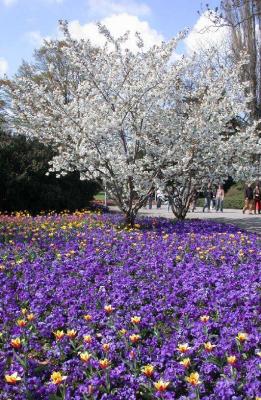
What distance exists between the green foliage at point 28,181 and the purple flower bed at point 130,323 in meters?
7.16

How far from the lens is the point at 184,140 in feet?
32.5

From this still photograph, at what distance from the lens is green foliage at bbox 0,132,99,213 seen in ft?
44.5

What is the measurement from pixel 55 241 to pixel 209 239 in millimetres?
2442

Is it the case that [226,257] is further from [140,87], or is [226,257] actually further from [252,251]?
[140,87]

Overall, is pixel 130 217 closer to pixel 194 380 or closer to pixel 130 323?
pixel 130 323

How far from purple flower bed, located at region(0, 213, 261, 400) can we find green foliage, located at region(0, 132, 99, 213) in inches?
282

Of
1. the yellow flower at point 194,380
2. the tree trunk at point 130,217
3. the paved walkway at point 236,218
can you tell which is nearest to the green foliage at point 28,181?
the paved walkway at point 236,218

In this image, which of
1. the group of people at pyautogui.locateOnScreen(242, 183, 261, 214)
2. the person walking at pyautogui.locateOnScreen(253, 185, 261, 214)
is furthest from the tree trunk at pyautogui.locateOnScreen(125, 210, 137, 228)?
the person walking at pyautogui.locateOnScreen(253, 185, 261, 214)

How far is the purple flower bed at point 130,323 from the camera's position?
2.71 m

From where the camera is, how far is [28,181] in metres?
13.6

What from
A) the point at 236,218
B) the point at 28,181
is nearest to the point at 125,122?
the point at 28,181

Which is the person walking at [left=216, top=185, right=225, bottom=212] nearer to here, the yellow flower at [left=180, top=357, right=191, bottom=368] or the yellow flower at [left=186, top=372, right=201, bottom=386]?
the yellow flower at [left=180, top=357, right=191, bottom=368]

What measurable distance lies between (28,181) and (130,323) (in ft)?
34.5

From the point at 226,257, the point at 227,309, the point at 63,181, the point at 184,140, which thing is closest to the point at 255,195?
the point at 63,181
